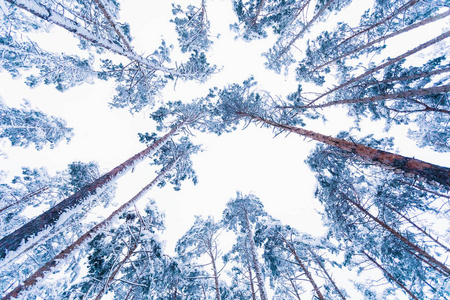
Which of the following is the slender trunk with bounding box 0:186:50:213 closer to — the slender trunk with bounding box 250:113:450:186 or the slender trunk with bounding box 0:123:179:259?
the slender trunk with bounding box 0:123:179:259

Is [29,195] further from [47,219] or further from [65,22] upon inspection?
[65,22]

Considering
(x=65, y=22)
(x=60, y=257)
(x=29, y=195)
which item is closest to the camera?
(x=65, y=22)

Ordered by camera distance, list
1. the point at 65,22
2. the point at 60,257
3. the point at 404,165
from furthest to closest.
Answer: the point at 60,257 → the point at 65,22 → the point at 404,165

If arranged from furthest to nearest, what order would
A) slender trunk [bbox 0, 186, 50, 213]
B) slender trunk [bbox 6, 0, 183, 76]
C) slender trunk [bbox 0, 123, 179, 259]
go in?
slender trunk [bbox 0, 186, 50, 213] < slender trunk [bbox 6, 0, 183, 76] < slender trunk [bbox 0, 123, 179, 259]

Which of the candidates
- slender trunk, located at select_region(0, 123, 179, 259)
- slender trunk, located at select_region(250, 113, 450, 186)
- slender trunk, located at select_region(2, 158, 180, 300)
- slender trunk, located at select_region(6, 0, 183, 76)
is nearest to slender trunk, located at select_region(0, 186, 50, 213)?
slender trunk, located at select_region(2, 158, 180, 300)

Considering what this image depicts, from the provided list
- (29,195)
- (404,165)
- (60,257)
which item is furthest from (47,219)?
(29,195)

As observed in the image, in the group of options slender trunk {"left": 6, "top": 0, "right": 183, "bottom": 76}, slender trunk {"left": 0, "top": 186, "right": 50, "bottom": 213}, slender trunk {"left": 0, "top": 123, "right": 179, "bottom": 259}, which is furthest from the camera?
slender trunk {"left": 0, "top": 186, "right": 50, "bottom": 213}

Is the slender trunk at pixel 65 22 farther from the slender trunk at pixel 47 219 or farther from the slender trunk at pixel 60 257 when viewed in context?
the slender trunk at pixel 60 257

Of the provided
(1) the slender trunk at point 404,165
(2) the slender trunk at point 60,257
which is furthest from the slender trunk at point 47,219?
(1) the slender trunk at point 404,165

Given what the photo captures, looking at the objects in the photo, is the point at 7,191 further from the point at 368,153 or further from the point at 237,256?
the point at 368,153

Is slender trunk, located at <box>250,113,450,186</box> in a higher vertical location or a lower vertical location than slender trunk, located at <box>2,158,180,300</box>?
higher

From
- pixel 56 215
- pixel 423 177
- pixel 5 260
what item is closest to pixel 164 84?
pixel 56 215
